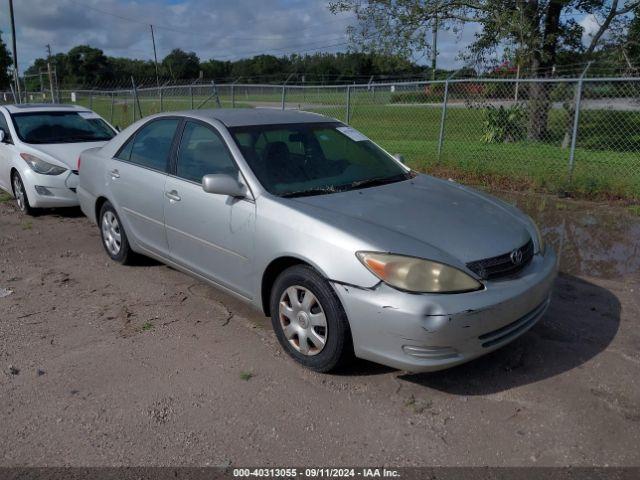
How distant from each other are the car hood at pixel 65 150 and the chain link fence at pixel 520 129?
18.9ft

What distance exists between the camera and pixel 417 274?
3.04 m

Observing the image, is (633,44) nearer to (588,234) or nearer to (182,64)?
(588,234)

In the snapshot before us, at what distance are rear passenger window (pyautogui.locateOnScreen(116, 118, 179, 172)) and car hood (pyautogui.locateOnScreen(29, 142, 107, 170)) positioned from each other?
2.55 metres

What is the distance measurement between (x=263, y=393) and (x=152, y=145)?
8.44 feet

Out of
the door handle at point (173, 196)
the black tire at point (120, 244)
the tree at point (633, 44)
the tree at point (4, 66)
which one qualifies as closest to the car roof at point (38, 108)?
the black tire at point (120, 244)

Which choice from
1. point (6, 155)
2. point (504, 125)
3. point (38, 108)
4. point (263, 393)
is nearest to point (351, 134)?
point (263, 393)

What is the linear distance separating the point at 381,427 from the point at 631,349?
192 centimetres

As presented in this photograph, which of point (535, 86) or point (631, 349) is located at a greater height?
point (535, 86)

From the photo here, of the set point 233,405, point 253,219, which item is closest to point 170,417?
point 233,405

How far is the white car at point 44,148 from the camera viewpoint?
24.1ft

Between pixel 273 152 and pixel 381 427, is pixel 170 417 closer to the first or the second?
pixel 381 427

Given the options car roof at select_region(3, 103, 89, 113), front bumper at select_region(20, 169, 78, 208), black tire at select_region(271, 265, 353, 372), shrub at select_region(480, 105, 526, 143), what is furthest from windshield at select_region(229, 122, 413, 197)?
shrub at select_region(480, 105, 526, 143)

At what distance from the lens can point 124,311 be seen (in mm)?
4500

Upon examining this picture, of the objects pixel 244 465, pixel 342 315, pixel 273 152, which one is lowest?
pixel 244 465
